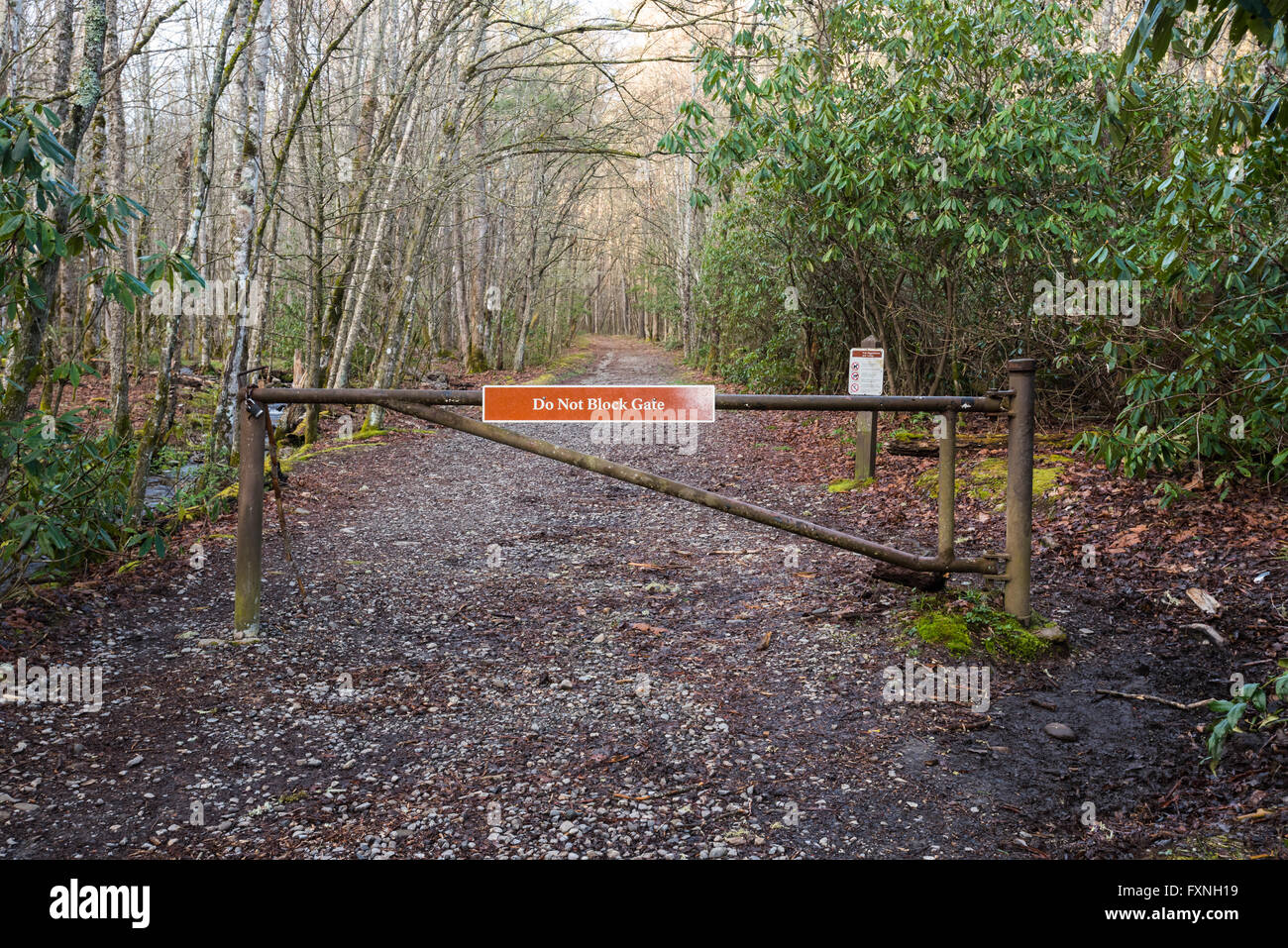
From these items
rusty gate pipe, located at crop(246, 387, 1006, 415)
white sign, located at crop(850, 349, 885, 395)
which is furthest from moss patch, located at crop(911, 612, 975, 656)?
white sign, located at crop(850, 349, 885, 395)

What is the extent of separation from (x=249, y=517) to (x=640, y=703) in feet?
7.44

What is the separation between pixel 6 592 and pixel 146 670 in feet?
3.72

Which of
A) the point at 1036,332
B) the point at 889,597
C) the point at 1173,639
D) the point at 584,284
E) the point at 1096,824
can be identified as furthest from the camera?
the point at 584,284

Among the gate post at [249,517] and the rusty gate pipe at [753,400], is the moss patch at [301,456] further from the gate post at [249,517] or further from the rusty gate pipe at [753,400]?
the rusty gate pipe at [753,400]

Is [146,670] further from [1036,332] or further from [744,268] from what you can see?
[744,268]

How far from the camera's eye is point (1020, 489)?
443cm

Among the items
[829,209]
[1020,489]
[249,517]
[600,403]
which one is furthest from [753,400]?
[829,209]

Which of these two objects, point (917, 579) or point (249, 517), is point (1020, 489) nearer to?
point (917, 579)

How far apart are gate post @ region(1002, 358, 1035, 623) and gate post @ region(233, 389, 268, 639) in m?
3.80

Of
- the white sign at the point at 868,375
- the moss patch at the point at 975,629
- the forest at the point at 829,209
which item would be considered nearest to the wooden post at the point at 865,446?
the forest at the point at 829,209

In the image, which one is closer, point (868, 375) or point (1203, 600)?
point (1203, 600)

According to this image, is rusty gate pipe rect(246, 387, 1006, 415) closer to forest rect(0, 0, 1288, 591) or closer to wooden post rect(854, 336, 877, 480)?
forest rect(0, 0, 1288, 591)
